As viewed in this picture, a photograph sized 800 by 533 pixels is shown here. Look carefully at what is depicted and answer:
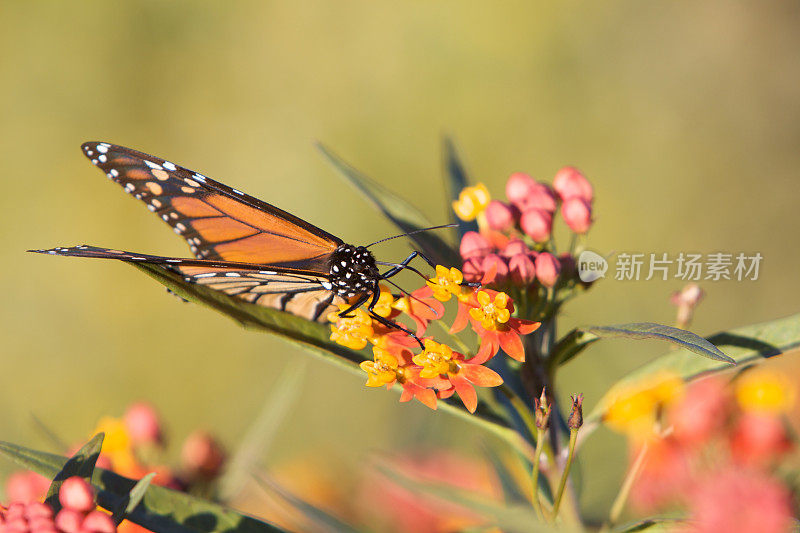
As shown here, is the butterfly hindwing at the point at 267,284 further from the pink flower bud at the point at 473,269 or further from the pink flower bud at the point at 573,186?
the pink flower bud at the point at 573,186

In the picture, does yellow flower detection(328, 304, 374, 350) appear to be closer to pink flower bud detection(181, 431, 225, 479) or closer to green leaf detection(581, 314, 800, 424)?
green leaf detection(581, 314, 800, 424)

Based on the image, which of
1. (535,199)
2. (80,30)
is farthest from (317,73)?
(535,199)

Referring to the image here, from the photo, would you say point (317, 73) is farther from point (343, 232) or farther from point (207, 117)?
point (343, 232)

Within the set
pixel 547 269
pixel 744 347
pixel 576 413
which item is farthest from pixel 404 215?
pixel 744 347

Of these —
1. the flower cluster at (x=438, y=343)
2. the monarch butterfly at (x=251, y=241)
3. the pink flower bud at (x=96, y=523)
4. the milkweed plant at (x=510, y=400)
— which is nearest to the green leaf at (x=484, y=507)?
the milkweed plant at (x=510, y=400)

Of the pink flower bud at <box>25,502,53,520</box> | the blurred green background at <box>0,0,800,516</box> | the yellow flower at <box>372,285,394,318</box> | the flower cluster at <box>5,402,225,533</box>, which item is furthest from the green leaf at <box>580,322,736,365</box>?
the blurred green background at <box>0,0,800,516</box>

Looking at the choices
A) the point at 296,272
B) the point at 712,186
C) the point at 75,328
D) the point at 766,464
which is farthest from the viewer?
the point at 75,328
